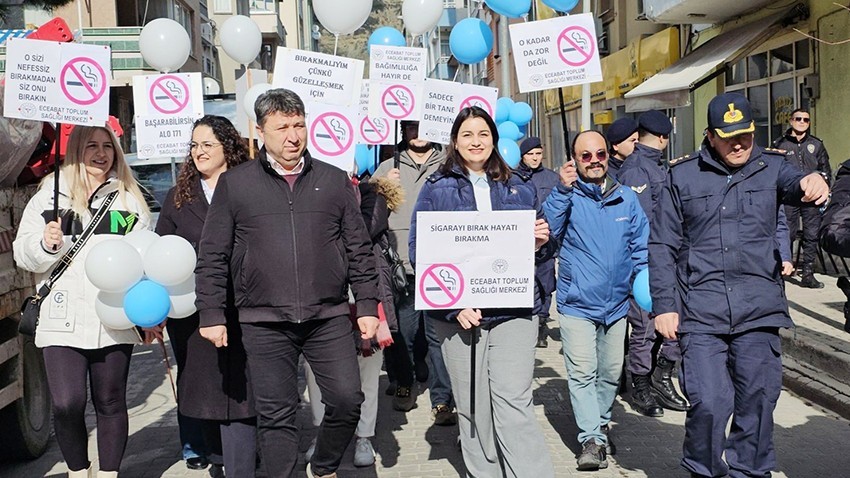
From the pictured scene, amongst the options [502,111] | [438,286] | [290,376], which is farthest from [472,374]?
[502,111]

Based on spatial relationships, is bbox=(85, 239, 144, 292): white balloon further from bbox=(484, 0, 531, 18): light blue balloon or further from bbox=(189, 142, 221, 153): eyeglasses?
bbox=(484, 0, 531, 18): light blue balloon

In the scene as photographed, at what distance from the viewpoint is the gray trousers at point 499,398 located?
4.40 meters

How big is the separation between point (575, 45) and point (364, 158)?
2.36m

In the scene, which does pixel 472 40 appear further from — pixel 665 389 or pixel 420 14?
pixel 665 389

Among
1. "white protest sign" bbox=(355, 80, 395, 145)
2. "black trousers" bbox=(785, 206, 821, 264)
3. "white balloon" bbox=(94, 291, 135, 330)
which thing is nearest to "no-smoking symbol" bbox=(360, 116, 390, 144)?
"white protest sign" bbox=(355, 80, 395, 145)

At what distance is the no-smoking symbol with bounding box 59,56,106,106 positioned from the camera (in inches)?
197

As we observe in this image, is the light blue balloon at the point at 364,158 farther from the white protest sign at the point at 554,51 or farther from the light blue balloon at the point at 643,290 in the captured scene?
the light blue balloon at the point at 643,290

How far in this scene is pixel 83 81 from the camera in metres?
5.09

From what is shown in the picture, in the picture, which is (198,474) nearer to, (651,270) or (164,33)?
(651,270)

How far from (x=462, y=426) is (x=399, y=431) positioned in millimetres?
1684

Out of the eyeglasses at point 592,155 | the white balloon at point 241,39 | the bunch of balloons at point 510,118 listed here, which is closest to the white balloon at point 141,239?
the eyeglasses at point 592,155

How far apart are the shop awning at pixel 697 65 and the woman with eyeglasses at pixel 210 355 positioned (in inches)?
422

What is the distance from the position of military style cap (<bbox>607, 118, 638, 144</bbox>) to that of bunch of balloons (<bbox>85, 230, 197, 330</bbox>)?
3.83 meters

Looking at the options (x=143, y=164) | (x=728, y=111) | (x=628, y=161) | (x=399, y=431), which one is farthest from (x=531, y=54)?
(x=143, y=164)
